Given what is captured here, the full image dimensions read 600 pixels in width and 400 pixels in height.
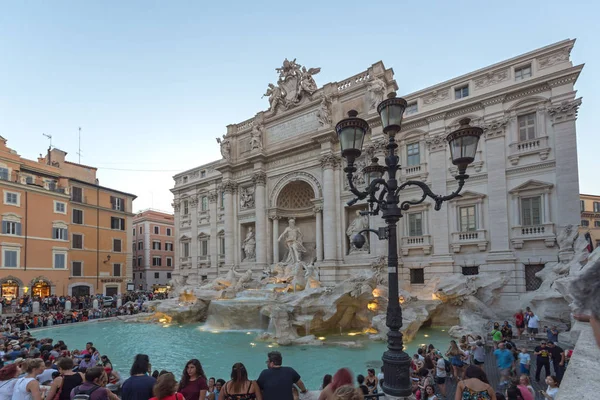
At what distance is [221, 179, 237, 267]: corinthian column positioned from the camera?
2759 centimetres

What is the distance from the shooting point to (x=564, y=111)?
1538 centimetres

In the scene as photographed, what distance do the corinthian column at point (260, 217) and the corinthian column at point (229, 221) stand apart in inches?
118

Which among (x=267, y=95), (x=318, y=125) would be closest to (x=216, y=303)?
(x=318, y=125)

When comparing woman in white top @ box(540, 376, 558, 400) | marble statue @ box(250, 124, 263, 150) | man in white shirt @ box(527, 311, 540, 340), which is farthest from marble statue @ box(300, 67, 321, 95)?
woman in white top @ box(540, 376, 558, 400)

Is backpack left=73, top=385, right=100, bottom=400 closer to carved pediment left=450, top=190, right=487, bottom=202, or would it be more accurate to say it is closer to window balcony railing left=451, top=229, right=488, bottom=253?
window balcony railing left=451, top=229, right=488, bottom=253

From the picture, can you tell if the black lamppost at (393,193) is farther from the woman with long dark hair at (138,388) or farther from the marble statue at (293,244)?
the marble statue at (293,244)

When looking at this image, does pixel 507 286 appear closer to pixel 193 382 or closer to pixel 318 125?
pixel 318 125

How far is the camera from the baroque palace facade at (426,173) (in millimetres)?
15773

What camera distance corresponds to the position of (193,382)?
3.87 m

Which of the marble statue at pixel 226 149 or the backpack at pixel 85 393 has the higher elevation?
the marble statue at pixel 226 149

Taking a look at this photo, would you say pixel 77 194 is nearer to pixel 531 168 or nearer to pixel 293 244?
pixel 293 244

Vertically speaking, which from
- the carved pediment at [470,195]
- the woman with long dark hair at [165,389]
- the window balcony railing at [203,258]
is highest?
the carved pediment at [470,195]

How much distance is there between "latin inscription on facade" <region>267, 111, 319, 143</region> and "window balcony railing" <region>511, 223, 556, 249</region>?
521 inches

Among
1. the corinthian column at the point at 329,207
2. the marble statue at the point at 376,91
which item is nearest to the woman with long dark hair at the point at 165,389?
the corinthian column at the point at 329,207
